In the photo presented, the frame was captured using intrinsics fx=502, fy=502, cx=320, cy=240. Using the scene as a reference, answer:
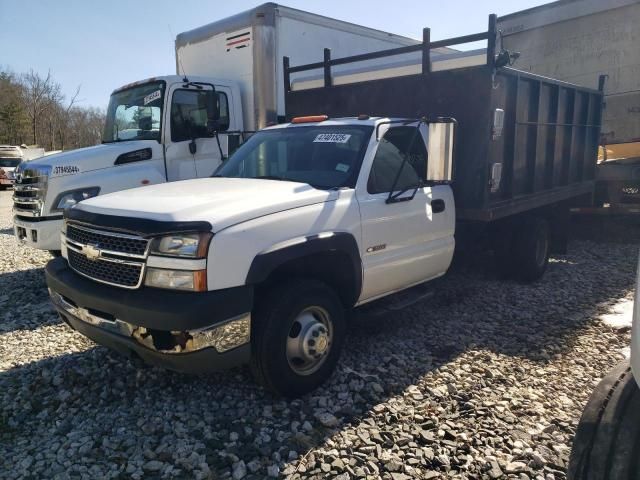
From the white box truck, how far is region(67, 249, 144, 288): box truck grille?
105 inches

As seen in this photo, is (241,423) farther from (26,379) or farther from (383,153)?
(383,153)

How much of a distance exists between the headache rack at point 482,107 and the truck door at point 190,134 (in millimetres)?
1180

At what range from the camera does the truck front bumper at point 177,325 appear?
2.79 m

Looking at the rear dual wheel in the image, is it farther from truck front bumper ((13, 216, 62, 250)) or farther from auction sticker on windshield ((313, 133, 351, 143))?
truck front bumper ((13, 216, 62, 250))

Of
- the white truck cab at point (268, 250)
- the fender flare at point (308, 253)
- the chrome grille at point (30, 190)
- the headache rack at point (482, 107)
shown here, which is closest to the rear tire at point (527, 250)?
the headache rack at point (482, 107)

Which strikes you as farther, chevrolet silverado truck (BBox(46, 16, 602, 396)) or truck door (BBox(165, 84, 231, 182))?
truck door (BBox(165, 84, 231, 182))

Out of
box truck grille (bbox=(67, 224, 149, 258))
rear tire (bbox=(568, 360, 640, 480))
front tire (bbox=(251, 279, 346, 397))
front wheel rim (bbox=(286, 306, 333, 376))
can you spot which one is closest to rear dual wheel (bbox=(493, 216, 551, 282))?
front tire (bbox=(251, 279, 346, 397))

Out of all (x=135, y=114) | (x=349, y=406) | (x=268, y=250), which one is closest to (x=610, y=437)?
(x=349, y=406)

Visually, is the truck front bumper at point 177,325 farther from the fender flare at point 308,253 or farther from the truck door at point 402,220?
the truck door at point 402,220

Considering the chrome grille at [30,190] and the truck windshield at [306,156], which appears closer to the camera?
the truck windshield at [306,156]

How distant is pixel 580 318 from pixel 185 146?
5131 millimetres

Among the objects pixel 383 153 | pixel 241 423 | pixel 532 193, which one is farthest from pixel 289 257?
pixel 532 193

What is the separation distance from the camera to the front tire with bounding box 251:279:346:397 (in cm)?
316

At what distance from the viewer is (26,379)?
12.4 ft
